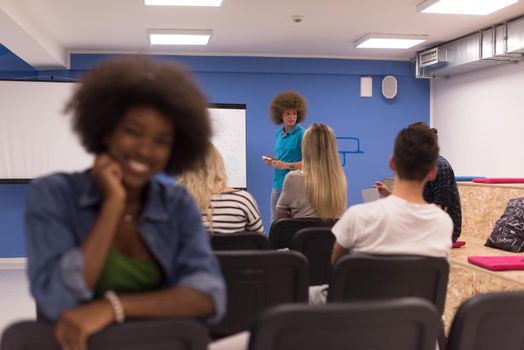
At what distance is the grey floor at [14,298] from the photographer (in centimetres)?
420

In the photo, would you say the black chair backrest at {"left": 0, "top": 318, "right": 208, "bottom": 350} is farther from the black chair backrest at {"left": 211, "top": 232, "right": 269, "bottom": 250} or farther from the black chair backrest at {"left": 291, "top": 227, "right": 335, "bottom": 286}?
the black chair backrest at {"left": 291, "top": 227, "right": 335, "bottom": 286}

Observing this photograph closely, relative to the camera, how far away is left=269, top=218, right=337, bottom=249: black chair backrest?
2.88 m

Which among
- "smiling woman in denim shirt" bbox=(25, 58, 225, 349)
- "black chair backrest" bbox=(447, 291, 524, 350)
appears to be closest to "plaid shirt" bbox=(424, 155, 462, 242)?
"black chair backrest" bbox=(447, 291, 524, 350)

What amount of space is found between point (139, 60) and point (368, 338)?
780mm

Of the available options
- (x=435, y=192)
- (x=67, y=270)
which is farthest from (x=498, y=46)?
(x=67, y=270)

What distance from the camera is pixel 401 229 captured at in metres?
1.91

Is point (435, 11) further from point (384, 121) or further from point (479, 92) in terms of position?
point (384, 121)

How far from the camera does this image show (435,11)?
4887 millimetres

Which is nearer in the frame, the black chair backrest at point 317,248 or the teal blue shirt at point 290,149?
the black chair backrest at point 317,248

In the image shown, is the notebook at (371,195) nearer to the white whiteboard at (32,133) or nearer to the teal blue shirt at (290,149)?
the teal blue shirt at (290,149)

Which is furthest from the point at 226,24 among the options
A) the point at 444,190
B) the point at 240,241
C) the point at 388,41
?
the point at 240,241

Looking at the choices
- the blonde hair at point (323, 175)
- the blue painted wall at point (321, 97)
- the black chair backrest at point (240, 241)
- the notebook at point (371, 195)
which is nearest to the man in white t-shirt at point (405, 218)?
the black chair backrest at point (240, 241)

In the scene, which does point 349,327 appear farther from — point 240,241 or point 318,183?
point 318,183

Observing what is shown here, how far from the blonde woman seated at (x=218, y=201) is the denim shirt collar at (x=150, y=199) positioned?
4.11 ft
